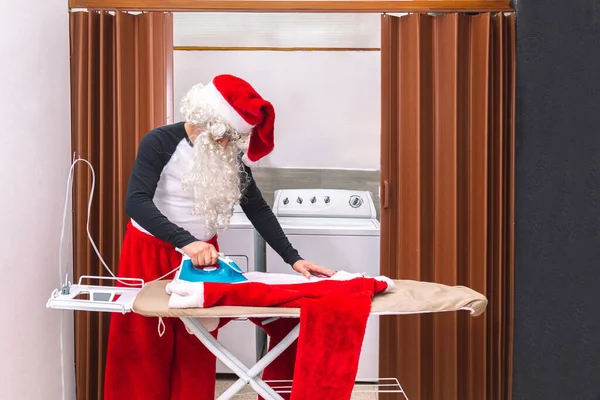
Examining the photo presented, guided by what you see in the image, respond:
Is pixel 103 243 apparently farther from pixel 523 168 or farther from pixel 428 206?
pixel 523 168

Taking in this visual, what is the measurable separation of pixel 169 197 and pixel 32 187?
0.53 m

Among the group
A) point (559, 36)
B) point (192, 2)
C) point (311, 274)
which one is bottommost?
point (311, 274)

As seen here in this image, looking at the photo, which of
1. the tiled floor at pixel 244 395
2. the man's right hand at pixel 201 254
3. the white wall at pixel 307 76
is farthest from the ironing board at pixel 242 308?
the white wall at pixel 307 76

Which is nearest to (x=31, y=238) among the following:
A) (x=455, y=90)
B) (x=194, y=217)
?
(x=194, y=217)

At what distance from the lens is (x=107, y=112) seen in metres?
2.39

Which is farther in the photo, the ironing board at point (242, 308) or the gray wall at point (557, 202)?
the gray wall at point (557, 202)

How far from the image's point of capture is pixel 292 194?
3117 mm

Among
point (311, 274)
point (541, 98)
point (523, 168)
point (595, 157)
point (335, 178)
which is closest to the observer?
point (595, 157)

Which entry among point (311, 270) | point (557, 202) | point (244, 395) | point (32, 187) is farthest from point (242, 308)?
point (244, 395)

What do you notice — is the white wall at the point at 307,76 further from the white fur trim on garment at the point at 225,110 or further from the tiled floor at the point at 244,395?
the white fur trim on garment at the point at 225,110

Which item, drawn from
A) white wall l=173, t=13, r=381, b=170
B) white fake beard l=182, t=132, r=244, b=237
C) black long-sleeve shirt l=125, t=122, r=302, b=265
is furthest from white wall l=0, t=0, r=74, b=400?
white wall l=173, t=13, r=381, b=170

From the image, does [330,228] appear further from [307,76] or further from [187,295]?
[187,295]

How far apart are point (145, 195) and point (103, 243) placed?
2.53ft

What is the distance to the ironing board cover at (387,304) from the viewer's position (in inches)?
55.6
